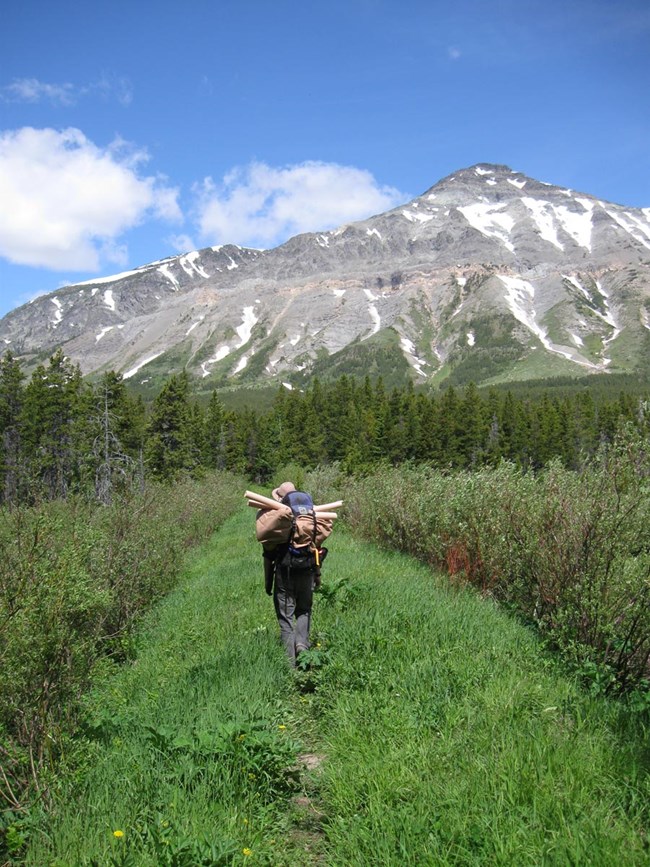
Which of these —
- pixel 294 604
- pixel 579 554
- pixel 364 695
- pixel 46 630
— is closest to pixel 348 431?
pixel 579 554

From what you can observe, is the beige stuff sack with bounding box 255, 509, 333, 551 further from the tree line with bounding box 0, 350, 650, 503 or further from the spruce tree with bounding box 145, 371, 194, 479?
the spruce tree with bounding box 145, 371, 194, 479

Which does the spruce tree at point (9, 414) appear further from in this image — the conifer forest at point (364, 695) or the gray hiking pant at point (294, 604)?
the gray hiking pant at point (294, 604)

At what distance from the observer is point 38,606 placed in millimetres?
5746

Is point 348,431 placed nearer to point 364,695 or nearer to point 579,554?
point 579,554

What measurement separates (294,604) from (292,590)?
0.17 metres

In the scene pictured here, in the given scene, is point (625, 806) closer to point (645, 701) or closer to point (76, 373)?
point (645, 701)

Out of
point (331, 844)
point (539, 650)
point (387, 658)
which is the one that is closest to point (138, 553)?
point (387, 658)

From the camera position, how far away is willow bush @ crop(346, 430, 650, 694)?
223 inches

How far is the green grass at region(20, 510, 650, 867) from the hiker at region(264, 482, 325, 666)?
0.68 feet

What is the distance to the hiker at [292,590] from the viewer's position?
20.2 feet

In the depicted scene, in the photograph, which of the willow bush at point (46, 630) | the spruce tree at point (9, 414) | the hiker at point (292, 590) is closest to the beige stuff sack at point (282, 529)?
the hiker at point (292, 590)

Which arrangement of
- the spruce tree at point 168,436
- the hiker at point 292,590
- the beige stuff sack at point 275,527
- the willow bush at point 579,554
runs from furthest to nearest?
the spruce tree at point 168,436 < the hiker at point 292,590 < the beige stuff sack at point 275,527 < the willow bush at point 579,554

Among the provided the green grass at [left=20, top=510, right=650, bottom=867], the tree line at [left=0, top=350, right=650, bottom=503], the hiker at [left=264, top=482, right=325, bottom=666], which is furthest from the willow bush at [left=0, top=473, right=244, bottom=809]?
the tree line at [left=0, top=350, right=650, bottom=503]

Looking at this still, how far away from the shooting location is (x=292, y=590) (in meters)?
6.24
